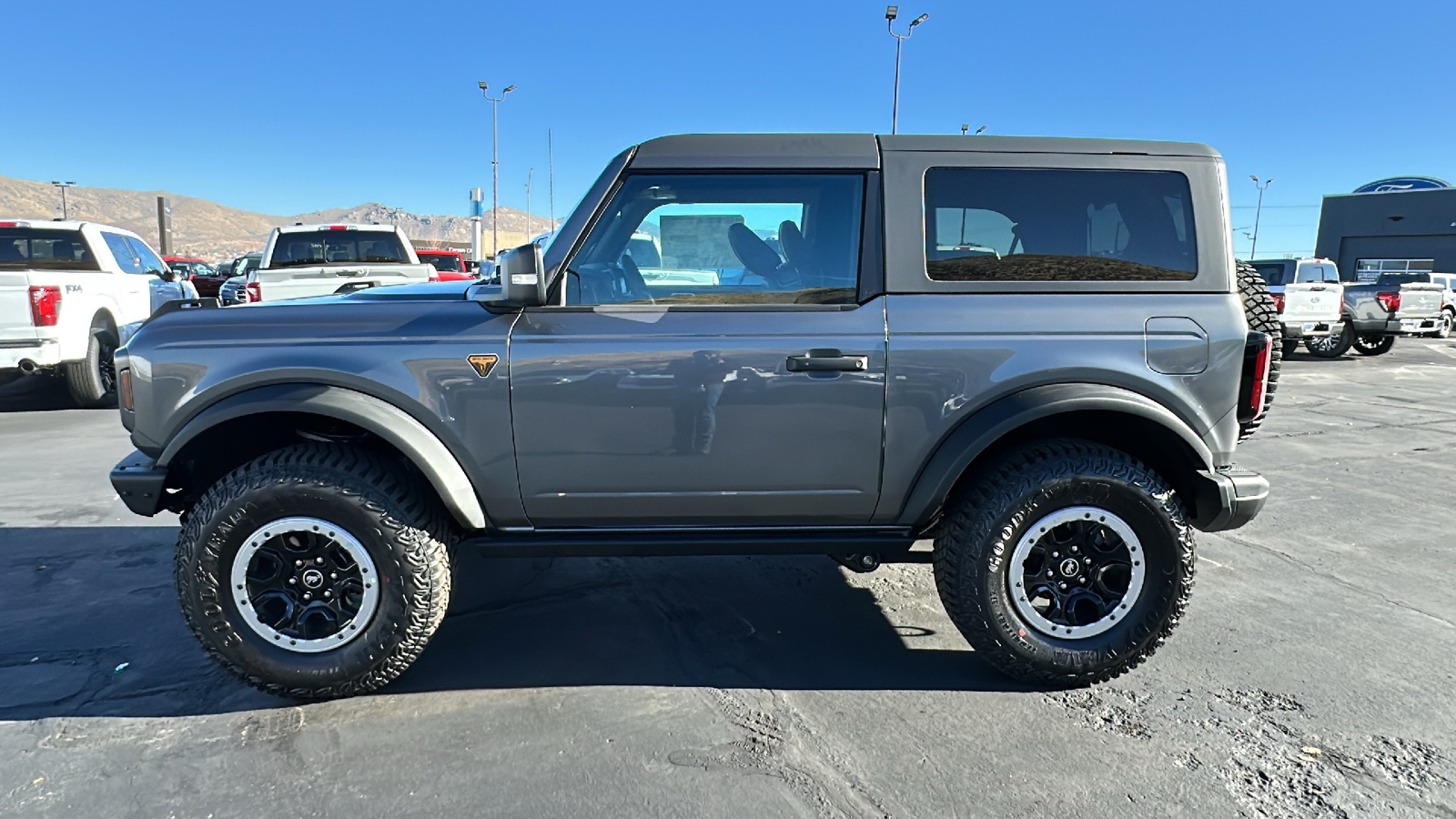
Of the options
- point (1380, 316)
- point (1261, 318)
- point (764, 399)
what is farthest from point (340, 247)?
point (1380, 316)

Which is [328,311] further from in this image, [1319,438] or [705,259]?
[1319,438]

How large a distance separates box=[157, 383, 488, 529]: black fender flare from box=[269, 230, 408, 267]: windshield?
26.9ft

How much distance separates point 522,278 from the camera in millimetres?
2820

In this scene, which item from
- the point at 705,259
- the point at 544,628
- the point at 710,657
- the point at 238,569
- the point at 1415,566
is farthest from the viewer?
the point at 1415,566

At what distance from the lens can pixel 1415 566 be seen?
4.32 meters

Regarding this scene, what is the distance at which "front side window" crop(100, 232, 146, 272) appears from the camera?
9531 millimetres

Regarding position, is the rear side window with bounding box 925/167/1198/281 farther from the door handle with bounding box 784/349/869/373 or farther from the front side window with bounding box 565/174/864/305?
the door handle with bounding box 784/349/869/373

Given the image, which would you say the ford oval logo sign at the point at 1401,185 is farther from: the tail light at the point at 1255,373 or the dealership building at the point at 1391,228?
the tail light at the point at 1255,373

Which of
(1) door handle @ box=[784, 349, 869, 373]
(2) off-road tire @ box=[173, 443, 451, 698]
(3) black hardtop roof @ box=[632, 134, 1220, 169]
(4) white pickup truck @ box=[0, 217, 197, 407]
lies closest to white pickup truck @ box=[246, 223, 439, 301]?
(4) white pickup truck @ box=[0, 217, 197, 407]

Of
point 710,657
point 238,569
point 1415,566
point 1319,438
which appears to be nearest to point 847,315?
point 710,657

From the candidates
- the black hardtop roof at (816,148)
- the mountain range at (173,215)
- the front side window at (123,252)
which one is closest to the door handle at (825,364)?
the black hardtop roof at (816,148)

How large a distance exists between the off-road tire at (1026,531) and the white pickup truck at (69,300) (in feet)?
28.4

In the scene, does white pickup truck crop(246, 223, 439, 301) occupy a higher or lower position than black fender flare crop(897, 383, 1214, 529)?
higher

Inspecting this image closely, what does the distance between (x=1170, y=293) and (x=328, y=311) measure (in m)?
3.02
